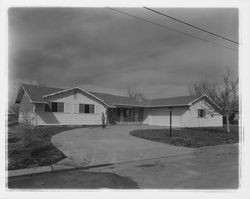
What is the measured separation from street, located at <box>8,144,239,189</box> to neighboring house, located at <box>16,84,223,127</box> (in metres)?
13.3

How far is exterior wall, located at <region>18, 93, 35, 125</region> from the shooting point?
18.1m

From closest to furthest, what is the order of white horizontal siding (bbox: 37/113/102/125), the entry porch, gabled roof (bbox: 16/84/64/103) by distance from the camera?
gabled roof (bbox: 16/84/64/103) → white horizontal siding (bbox: 37/113/102/125) → the entry porch

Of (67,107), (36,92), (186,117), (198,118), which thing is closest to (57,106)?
(67,107)

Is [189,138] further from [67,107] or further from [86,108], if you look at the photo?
[67,107]

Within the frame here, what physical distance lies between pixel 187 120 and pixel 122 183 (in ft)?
61.8

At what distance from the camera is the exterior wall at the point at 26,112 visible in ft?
59.4

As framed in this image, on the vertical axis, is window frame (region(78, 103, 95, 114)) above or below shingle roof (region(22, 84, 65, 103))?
below

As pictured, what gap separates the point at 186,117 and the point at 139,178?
1839 centimetres

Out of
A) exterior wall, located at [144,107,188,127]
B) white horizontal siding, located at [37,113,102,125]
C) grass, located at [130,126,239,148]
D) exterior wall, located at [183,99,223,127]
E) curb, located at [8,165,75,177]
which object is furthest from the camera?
exterior wall, located at [144,107,188,127]

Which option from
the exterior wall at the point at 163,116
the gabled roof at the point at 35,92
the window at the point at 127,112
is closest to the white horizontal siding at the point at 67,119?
the gabled roof at the point at 35,92

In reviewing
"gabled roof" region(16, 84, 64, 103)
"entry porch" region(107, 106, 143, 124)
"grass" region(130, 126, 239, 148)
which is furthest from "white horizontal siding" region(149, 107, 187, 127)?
"gabled roof" region(16, 84, 64, 103)

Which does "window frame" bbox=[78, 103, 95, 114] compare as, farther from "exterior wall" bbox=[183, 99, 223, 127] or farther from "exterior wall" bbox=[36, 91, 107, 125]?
"exterior wall" bbox=[183, 99, 223, 127]

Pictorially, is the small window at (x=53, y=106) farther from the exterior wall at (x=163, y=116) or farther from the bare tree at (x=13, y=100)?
the exterior wall at (x=163, y=116)

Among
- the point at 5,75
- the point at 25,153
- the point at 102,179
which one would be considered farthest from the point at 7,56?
the point at 25,153
